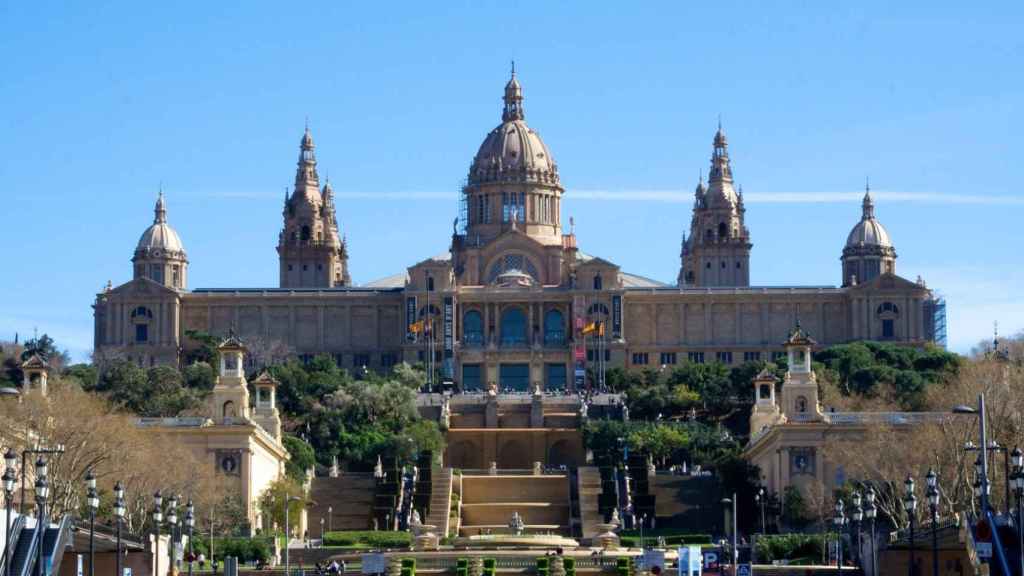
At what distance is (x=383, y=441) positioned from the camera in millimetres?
135375

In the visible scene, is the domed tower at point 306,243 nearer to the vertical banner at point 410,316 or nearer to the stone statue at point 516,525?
the vertical banner at point 410,316

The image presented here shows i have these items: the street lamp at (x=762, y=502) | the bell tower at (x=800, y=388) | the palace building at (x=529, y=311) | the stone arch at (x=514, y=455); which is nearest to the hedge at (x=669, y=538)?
the street lamp at (x=762, y=502)

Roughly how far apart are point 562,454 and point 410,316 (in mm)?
29427

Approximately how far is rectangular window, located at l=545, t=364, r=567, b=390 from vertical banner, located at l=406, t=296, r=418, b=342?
9.90m

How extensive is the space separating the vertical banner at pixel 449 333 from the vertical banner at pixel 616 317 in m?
11.3

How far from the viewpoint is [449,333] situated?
176750 millimetres

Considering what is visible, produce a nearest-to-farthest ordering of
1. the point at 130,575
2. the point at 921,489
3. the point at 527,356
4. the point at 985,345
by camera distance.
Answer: the point at 130,575 → the point at 921,489 → the point at 985,345 → the point at 527,356

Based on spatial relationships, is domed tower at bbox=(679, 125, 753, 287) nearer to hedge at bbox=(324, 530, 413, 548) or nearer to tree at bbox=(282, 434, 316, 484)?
tree at bbox=(282, 434, 316, 484)

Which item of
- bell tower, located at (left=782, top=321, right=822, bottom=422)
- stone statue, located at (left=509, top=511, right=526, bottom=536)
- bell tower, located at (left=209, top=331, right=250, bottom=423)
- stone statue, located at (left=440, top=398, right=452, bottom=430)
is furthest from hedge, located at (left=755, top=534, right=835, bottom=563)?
stone statue, located at (left=440, top=398, right=452, bottom=430)

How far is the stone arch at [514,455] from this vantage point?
151875 millimetres

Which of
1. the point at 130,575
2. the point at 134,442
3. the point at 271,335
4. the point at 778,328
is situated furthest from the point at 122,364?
the point at 130,575

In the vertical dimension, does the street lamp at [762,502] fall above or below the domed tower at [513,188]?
below

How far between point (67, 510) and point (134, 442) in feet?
37.8

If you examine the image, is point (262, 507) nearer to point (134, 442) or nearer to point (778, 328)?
point (134, 442)
